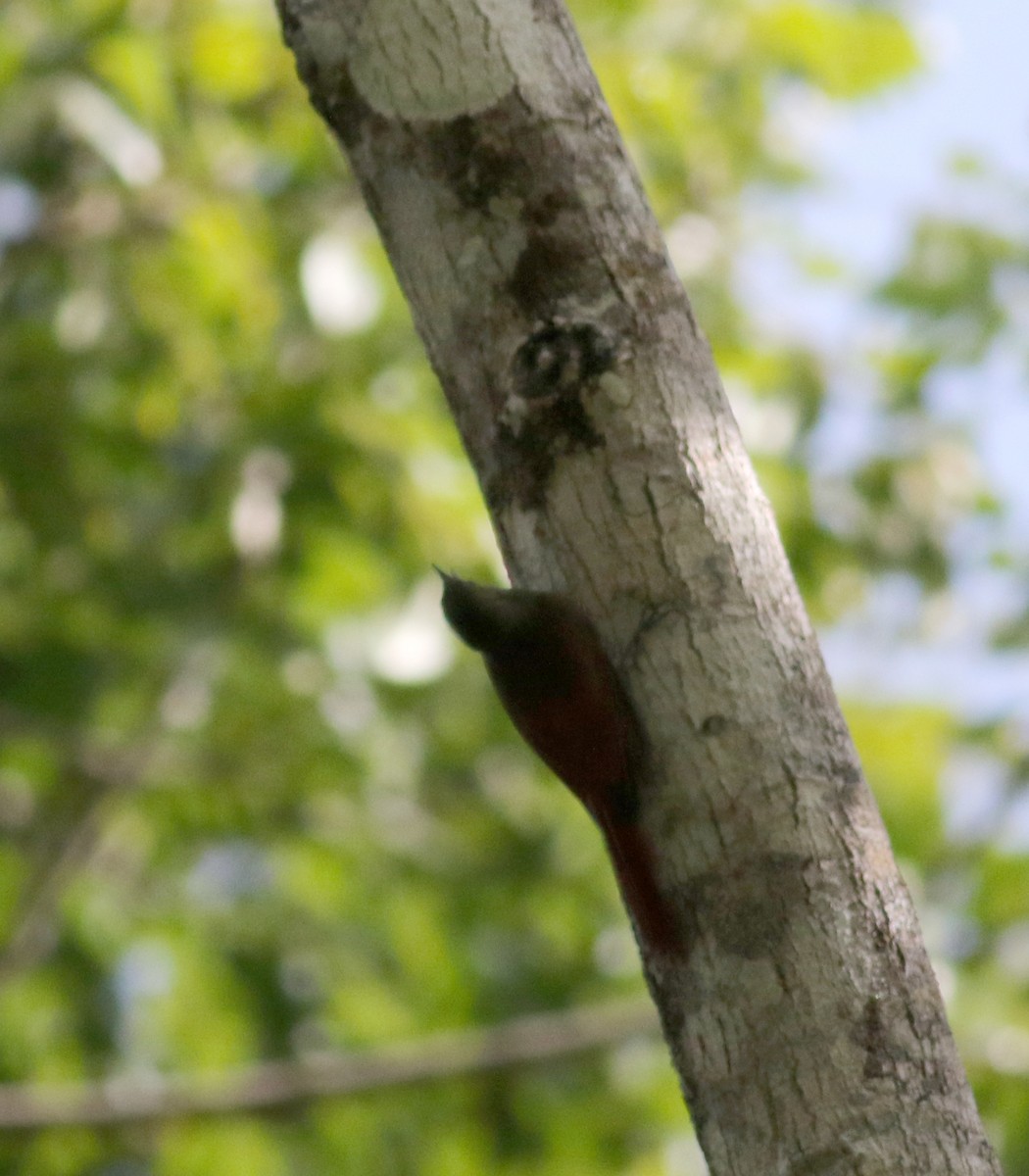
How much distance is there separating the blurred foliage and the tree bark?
2011mm

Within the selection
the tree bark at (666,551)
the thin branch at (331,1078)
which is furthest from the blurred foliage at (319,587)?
the tree bark at (666,551)

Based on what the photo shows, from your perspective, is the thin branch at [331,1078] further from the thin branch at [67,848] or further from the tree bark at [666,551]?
the tree bark at [666,551]

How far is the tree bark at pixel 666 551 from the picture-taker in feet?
3.50

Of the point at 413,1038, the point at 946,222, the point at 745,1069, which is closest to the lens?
the point at 745,1069

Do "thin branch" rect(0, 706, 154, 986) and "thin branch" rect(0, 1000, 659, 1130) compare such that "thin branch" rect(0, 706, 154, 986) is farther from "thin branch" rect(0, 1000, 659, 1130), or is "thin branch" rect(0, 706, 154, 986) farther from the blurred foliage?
"thin branch" rect(0, 1000, 659, 1130)

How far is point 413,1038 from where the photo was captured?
12.7 ft

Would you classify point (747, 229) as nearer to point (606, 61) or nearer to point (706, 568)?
point (606, 61)

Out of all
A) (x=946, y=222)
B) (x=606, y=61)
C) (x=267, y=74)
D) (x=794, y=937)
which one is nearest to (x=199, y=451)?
(x=267, y=74)

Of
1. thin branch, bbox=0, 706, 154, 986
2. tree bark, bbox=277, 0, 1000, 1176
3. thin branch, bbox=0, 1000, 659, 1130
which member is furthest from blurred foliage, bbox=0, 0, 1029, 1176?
tree bark, bbox=277, 0, 1000, 1176

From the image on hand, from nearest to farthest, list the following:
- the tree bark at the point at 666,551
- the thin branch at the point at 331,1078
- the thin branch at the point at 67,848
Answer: the tree bark at the point at 666,551 < the thin branch at the point at 331,1078 < the thin branch at the point at 67,848

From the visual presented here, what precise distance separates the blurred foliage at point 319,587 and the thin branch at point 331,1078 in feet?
0.85

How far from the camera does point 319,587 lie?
3.66 m

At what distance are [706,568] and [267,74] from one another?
2.81 metres

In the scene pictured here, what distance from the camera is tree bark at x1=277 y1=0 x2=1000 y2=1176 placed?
107 centimetres
